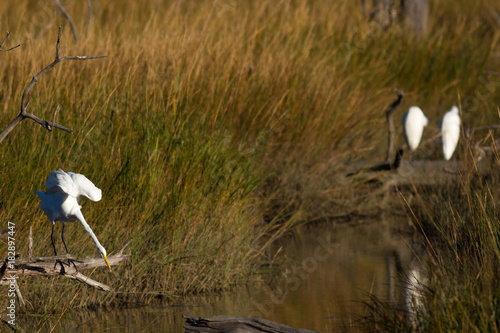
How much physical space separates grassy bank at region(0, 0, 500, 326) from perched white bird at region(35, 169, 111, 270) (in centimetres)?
94

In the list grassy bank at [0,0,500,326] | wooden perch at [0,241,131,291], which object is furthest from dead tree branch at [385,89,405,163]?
wooden perch at [0,241,131,291]

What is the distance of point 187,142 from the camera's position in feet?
14.1

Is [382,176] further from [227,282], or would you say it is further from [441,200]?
[227,282]

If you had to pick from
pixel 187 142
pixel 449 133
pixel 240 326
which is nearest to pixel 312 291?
pixel 187 142

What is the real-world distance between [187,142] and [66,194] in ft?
5.95

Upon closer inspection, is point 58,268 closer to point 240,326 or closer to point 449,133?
point 240,326

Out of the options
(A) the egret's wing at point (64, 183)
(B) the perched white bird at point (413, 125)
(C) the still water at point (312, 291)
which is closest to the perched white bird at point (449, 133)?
(B) the perched white bird at point (413, 125)

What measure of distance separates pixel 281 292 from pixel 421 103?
4.53 metres

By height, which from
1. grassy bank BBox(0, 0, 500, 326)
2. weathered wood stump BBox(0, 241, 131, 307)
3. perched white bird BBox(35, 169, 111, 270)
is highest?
grassy bank BBox(0, 0, 500, 326)

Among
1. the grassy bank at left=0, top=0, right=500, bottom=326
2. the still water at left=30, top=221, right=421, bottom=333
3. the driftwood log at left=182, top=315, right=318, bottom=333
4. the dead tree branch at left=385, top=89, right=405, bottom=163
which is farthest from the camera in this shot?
the dead tree branch at left=385, top=89, right=405, bottom=163

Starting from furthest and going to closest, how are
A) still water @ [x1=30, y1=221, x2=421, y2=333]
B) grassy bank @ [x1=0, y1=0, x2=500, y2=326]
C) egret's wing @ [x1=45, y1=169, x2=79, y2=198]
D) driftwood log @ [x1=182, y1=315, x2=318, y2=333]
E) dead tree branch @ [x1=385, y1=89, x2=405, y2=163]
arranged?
1. dead tree branch @ [x1=385, y1=89, x2=405, y2=163]
2. grassy bank @ [x1=0, y1=0, x2=500, y2=326]
3. still water @ [x1=30, y1=221, x2=421, y2=333]
4. driftwood log @ [x1=182, y1=315, x2=318, y2=333]
5. egret's wing @ [x1=45, y1=169, x2=79, y2=198]

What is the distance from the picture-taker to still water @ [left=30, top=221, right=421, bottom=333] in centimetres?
357

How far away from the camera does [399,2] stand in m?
10.4

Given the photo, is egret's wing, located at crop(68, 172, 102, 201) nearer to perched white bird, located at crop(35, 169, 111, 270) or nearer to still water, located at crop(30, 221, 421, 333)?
perched white bird, located at crop(35, 169, 111, 270)
